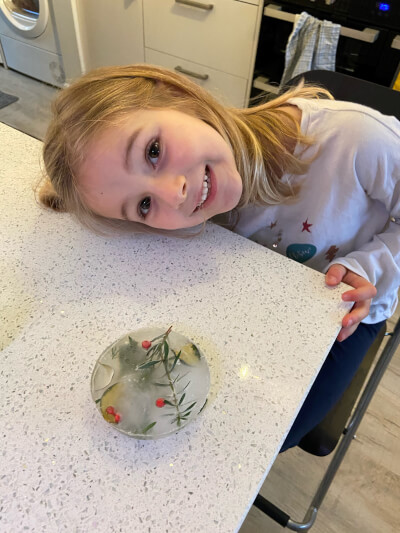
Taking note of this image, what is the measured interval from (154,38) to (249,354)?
2196mm

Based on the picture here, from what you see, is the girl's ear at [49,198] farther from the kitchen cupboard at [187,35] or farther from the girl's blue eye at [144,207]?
the kitchen cupboard at [187,35]

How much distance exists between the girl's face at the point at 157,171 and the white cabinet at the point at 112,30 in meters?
1.90

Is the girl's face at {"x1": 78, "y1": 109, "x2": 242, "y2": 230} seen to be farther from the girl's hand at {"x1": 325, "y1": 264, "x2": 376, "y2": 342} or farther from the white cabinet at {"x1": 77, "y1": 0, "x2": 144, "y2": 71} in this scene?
the white cabinet at {"x1": 77, "y1": 0, "x2": 144, "y2": 71}

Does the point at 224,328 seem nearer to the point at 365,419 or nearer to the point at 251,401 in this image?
the point at 251,401

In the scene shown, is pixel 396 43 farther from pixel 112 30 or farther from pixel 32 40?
pixel 32 40

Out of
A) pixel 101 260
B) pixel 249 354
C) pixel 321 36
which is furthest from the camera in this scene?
pixel 321 36

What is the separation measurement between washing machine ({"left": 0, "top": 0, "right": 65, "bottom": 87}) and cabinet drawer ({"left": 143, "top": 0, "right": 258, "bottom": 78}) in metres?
0.60

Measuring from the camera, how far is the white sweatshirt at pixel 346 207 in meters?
0.79

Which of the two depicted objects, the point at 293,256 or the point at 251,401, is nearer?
the point at 251,401

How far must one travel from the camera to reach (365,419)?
1246 mm


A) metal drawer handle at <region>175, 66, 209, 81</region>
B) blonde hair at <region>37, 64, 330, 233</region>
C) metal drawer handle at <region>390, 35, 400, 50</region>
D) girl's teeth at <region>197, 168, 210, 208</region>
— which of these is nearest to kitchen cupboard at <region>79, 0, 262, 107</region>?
metal drawer handle at <region>175, 66, 209, 81</region>

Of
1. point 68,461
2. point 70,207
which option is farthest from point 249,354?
point 70,207

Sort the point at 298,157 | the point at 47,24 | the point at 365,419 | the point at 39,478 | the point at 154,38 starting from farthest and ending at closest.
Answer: the point at 47,24 < the point at 154,38 < the point at 365,419 < the point at 298,157 < the point at 39,478

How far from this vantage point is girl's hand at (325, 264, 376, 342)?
0.59 metres
